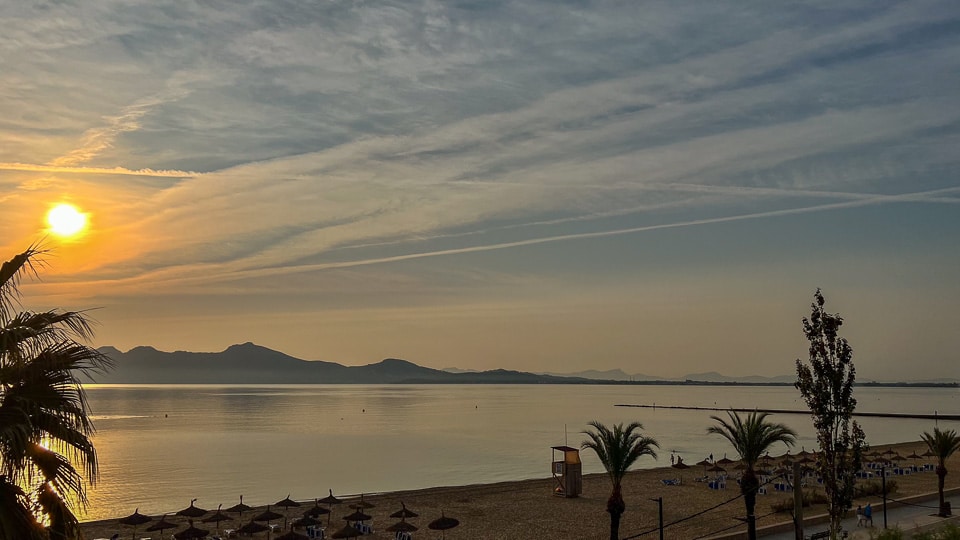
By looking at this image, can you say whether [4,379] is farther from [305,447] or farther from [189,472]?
[305,447]

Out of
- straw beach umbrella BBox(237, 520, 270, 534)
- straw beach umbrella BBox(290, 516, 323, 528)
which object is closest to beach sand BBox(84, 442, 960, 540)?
straw beach umbrella BBox(237, 520, 270, 534)

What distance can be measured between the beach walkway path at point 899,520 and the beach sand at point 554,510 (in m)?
3.23

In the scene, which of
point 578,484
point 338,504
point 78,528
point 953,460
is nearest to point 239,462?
point 338,504

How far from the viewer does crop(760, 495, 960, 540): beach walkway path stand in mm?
26250

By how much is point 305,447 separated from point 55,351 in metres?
91.5

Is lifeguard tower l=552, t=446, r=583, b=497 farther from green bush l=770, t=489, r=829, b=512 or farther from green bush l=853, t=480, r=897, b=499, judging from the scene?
green bush l=853, t=480, r=897, b=499

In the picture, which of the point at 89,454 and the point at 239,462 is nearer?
the point at 89,454

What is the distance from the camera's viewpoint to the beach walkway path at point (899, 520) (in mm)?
26250

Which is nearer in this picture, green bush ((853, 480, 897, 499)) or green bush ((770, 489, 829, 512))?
green bush ((770, 489, 829, 512))

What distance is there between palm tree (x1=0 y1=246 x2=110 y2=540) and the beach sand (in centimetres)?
2858

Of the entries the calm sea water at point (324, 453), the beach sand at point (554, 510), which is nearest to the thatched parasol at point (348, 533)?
the beach sand at point (554, 510)

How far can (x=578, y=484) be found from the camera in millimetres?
45406

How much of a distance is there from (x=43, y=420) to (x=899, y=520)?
31960 millimetres

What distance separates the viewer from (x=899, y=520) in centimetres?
2936
